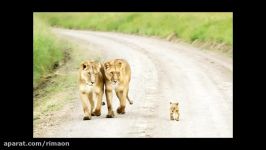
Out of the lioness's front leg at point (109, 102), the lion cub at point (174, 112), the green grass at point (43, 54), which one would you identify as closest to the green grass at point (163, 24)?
the green grass at point (43, 54)

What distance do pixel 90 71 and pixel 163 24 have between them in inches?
834

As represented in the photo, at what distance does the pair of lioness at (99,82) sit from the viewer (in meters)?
13.8

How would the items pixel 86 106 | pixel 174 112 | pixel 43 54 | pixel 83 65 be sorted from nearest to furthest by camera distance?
pixel 83 65
pixel 86 106
pixel 174 112
pixel 43 54

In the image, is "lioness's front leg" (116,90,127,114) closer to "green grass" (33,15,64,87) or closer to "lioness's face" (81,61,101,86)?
"lioness's face" (81,61,101,86)

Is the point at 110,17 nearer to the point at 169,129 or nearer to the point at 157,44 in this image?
the point at 157,44

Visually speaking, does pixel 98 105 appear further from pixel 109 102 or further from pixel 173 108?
pixel 173 108

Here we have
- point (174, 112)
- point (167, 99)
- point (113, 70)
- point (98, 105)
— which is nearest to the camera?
point (113, 70)

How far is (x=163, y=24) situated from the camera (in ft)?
114

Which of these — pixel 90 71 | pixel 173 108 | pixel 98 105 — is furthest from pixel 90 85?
pixel 173 108

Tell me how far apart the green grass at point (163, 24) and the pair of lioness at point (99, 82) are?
13.1 meters

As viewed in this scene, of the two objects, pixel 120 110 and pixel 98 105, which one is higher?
pixel 98 105

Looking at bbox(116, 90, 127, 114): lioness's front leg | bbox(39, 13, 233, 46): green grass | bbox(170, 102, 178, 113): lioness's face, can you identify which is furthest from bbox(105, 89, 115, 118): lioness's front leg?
bbox(39, 13, 233, 46): green grass

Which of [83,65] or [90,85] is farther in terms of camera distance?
[90,85]
